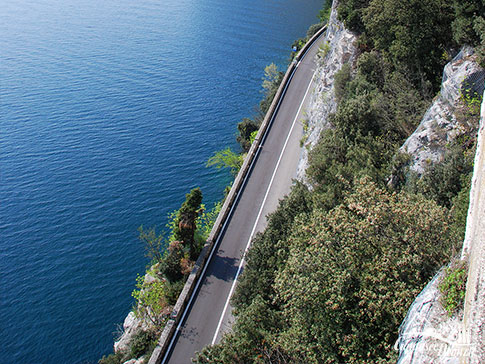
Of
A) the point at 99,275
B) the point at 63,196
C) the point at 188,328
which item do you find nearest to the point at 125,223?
the point at 99,275

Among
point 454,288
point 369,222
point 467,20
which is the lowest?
point 454,288

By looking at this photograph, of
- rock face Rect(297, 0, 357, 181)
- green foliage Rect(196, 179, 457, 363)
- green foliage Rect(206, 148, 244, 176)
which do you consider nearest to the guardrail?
rock face Rect(297, 0, 357, 181)

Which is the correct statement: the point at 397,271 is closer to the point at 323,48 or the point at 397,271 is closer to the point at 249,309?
the point at 249,309

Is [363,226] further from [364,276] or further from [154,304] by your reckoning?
[154,304]

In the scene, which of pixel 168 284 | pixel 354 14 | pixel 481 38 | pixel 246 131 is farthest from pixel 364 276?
pixel 246 131

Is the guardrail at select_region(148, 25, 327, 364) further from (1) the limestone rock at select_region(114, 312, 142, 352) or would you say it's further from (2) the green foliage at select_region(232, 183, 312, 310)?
(1) the limestone rock at select_region(114, 312, 142, 352)
